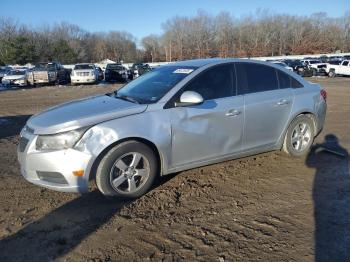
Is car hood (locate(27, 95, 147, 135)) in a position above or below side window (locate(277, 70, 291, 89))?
below

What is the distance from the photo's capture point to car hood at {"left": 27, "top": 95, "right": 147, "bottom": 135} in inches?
165

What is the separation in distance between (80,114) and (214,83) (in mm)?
1856

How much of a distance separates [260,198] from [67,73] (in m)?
32.6

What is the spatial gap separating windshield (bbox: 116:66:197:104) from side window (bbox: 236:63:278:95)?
2.42 ft

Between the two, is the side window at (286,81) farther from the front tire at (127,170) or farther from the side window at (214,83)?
the front tire at (127,170)

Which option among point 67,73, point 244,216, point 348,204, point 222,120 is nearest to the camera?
point 244,216

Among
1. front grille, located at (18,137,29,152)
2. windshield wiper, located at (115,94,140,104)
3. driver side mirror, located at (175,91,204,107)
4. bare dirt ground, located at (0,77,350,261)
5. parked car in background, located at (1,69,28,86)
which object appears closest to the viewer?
bare dirt ground, located at (0,77,350,261)

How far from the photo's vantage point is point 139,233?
372 cm

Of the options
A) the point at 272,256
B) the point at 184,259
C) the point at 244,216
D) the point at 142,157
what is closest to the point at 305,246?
the point at 272,256

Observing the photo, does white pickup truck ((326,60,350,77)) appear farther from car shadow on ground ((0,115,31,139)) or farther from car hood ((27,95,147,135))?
car hood ((27,95,147,135))

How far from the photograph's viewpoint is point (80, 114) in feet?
14.4

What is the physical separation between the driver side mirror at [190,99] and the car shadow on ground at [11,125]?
5.18 meters

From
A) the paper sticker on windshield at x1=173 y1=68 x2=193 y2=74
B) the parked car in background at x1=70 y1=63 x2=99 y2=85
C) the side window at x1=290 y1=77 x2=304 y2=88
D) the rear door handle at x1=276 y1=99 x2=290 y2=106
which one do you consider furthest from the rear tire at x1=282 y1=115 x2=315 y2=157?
the parked car in background at x1=70 y1=63 x2=99 y2=85

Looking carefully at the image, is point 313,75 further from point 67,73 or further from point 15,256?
point 15,256
